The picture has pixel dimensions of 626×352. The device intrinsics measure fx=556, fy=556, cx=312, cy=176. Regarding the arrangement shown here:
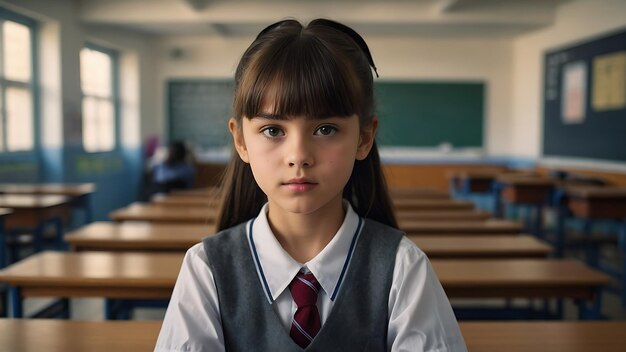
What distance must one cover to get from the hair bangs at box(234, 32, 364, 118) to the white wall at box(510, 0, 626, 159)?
5.49m

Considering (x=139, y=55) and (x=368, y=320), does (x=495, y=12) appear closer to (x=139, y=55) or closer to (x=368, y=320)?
(x=139, y=55)

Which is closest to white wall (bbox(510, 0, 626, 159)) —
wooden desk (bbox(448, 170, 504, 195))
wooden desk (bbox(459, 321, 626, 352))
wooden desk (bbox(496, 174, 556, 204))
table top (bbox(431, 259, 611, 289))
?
wooden desk (bbox(448, 170, 504, 195))

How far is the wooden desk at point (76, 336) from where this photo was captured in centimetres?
114

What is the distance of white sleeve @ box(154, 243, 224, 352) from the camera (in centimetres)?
89

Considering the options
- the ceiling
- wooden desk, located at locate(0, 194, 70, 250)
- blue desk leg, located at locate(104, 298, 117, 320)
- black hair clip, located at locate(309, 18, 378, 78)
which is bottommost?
blue desk leg, located at locate(104, 298, 117, 320)

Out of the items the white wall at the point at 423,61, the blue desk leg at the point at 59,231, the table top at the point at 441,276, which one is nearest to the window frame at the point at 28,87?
the blue desk leg at the point at 59,231

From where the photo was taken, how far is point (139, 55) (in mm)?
7980

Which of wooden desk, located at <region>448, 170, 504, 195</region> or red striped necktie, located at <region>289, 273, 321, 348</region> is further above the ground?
red striped necktie, located at <region>289, 273, 321, 348</region>

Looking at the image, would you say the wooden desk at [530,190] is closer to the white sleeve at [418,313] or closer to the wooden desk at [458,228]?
the wooden desk at [458,228]

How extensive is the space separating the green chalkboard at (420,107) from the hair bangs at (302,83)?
7379 millimetres

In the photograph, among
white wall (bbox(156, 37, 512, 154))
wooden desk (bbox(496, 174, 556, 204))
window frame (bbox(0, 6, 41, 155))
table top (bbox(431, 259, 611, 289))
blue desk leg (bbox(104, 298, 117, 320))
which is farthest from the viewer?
white wall (bbox(156, 37, 512, 154))

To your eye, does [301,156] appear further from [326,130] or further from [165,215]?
[165,215]

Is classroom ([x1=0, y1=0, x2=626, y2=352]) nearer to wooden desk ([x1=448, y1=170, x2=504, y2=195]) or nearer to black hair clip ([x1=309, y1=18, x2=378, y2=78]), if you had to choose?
wooden desk ([x1=448, y1=170, x2=504, y2=195])

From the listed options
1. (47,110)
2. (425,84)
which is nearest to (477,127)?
(425,84)
